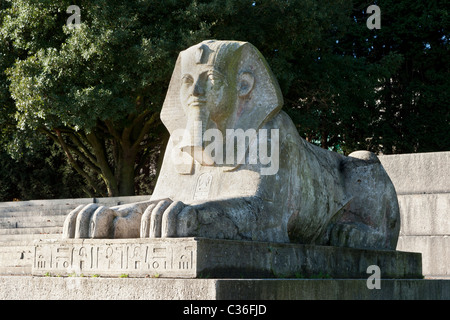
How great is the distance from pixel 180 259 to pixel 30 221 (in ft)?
42.7

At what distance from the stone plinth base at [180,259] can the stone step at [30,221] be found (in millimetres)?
11057

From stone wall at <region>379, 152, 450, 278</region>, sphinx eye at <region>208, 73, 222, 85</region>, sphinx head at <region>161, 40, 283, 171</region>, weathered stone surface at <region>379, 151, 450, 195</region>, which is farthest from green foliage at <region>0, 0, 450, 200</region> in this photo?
sphinx eye at <region>208, 73, 222, 85</region>

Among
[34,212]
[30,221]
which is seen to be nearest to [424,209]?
[30,221]

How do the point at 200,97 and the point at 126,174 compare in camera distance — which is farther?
the point at 126,174

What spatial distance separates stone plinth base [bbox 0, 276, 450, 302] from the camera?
5582 mm

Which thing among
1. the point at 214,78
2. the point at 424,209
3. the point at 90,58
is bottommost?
the point at 424,209

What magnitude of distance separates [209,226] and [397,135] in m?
20.1

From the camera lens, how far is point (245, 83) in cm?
752

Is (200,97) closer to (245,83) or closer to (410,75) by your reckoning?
(245,83)

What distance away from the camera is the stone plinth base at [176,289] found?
5582 millimetres

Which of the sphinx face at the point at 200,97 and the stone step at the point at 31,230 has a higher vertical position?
the sphinx face at the point at 200,97

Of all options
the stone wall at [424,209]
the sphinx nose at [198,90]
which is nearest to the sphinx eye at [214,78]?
the sphinx nose at [198,90]

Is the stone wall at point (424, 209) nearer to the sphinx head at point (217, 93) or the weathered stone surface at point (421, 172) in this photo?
the weathered stone surface at point (421, 172)

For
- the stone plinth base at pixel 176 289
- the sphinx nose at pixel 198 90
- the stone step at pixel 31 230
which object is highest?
the sphinx nose at pixel 198 90
